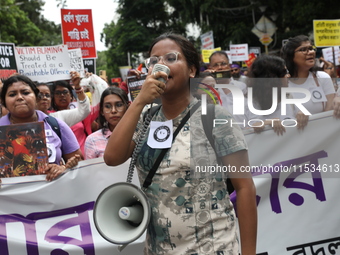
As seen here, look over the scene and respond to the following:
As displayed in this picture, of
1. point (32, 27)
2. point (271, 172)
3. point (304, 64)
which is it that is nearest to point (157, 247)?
point (271, 172)

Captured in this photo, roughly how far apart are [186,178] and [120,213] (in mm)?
340

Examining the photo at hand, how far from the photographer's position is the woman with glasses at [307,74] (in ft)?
12.8

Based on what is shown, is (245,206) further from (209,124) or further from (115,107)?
(115,107)

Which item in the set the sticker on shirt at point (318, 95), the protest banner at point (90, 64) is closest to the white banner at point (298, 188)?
the sticker on shirt at point (318, 95)

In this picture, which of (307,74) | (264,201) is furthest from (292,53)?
(264,201)

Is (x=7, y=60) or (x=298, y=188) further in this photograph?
(x=7, y=60)

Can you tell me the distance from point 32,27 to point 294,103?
3317cm

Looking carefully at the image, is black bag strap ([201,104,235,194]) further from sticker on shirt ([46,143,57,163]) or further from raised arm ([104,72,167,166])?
sticker on shirt ([46,143,57,163])

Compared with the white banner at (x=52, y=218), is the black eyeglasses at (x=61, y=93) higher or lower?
higher

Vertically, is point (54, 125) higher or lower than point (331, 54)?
lower

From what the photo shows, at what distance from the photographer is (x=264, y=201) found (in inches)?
140

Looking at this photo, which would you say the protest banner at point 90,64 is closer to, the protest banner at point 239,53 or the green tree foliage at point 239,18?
the protest banner at point 239,53

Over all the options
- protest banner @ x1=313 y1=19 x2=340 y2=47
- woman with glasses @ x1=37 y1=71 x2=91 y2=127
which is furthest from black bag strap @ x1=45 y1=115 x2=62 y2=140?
protest banner @ x1=313 y1=19 x2=340 y2=47

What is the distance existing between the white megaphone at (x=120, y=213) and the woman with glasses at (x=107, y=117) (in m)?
1.74
